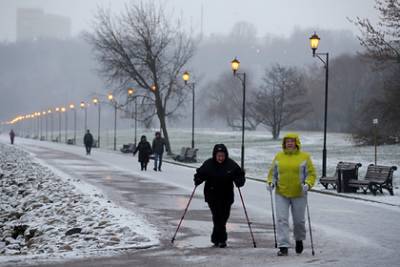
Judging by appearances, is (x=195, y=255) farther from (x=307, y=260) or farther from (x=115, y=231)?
(x=115, y=231)

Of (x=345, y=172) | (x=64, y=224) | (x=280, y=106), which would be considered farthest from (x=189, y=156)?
(x=280, y=106)

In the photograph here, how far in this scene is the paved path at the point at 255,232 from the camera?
933 centimetres

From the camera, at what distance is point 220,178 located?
34.3 feet

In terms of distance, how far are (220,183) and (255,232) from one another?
230 cm

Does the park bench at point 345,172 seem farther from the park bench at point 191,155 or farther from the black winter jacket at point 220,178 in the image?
the park bench at point 191,155

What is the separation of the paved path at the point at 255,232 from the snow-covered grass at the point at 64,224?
558 millimetres

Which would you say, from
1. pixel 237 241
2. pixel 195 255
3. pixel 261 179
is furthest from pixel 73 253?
pixel 261 179

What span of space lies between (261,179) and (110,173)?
6.99m

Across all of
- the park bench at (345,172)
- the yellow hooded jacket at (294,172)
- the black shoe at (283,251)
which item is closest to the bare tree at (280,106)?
the park bench at (345,172)

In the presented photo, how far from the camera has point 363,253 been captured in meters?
10.0

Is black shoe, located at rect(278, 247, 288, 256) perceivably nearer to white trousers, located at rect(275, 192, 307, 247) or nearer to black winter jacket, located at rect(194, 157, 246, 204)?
white trousers, located at rect(275, 192, 307, 247)

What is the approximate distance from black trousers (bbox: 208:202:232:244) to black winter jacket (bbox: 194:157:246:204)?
72mm

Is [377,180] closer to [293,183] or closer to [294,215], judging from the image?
[294,215]

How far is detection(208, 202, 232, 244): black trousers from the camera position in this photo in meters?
10.5
